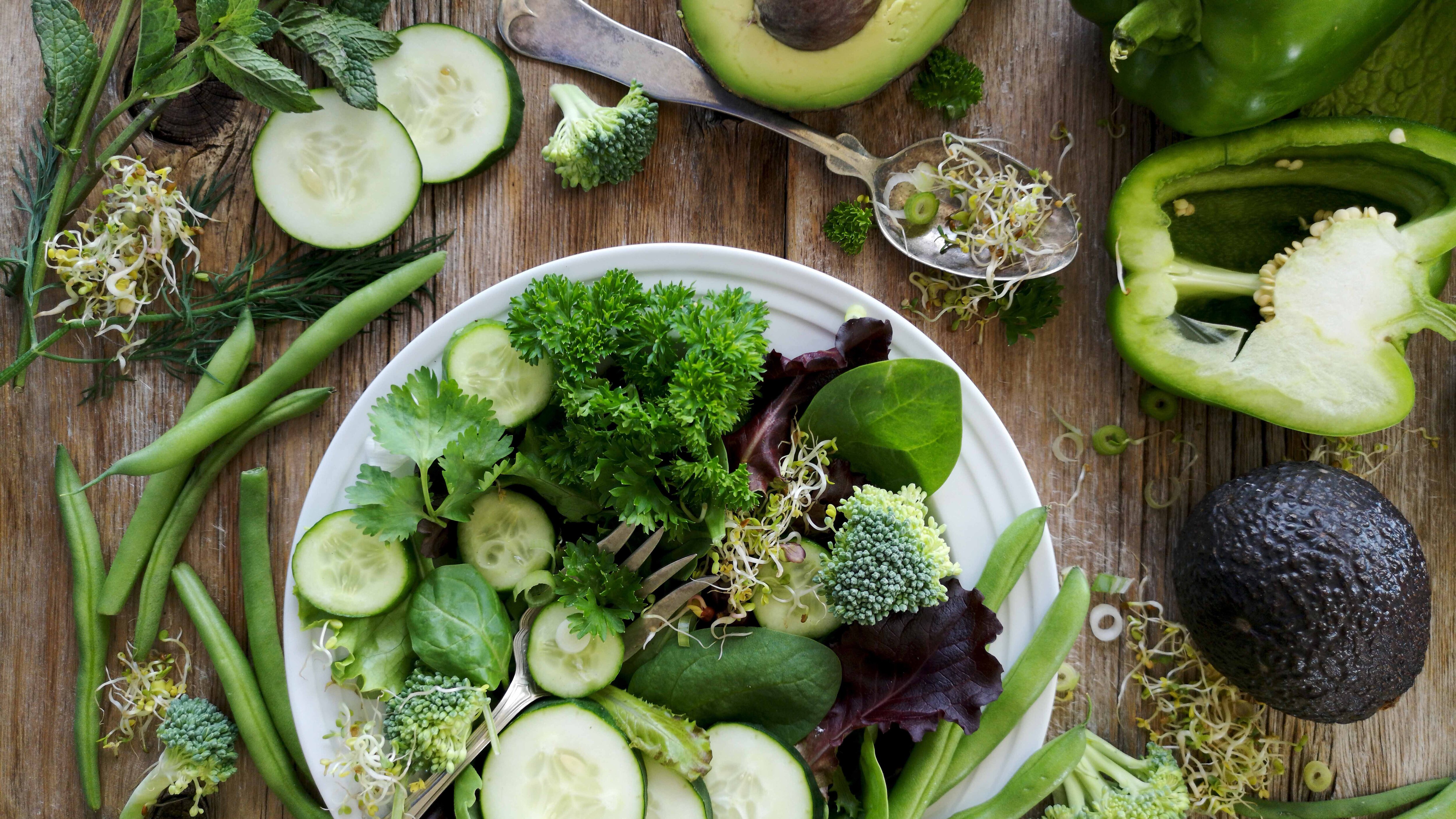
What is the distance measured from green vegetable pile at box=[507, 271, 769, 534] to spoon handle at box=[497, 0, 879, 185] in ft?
1.89

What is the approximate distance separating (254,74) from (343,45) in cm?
22

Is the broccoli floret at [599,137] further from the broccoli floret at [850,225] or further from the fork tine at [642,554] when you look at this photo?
the fork tine at [642,554]


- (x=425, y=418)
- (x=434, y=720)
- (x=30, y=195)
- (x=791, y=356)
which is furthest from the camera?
(x=30, y=195)

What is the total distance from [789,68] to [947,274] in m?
0.67

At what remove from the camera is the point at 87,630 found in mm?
2203

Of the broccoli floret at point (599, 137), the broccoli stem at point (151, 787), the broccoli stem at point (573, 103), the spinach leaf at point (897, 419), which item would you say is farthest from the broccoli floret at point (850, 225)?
the broccoli stem at point (151, 787)

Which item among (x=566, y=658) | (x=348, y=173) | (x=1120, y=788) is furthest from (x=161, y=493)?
(x=1120, y=788)

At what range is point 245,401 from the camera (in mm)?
2146

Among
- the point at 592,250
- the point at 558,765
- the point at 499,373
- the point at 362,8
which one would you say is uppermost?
the point at 362,8

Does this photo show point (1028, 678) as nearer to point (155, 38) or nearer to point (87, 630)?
point (87, 630)

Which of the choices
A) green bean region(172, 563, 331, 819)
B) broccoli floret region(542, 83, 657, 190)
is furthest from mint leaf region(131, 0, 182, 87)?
green bean region(172, 563, 331, 819)

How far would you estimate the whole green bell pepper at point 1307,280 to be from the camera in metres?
2.04

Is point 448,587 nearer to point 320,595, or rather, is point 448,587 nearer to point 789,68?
point 320,595

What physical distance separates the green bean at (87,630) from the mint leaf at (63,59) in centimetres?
82
